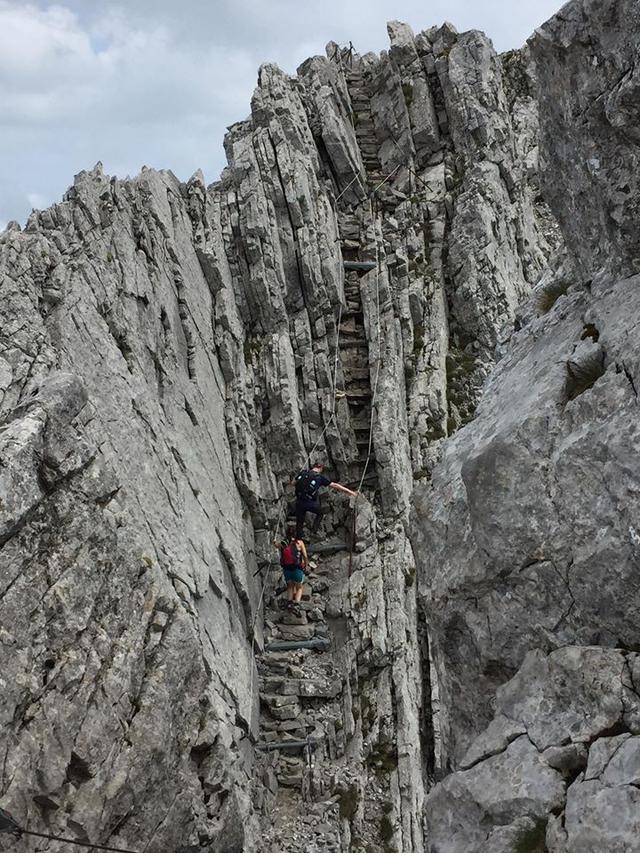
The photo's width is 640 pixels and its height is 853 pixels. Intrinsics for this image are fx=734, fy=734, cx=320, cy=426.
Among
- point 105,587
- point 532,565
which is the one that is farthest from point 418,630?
point 532,565

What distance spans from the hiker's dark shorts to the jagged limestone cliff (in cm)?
129

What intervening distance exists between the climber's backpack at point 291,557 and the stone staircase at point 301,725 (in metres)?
1.87

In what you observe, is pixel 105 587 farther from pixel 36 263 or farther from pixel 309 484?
pixel 309 484

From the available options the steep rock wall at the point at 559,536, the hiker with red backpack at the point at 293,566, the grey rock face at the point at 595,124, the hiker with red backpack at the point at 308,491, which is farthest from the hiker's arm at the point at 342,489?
the grey rock face at the point at 595,124

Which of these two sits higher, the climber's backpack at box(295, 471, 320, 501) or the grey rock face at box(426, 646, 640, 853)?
the climber's backpack at box(295, 471, 320, 501)

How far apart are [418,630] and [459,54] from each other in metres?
30.8

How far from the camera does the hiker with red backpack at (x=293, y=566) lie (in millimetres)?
27328

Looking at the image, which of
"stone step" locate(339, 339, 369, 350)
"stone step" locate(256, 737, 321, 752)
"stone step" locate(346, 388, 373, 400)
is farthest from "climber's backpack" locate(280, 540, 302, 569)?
"stone step" locate(339, 339, 369, 350)

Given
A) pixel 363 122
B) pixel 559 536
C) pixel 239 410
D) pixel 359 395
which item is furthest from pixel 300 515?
pixel 363 122

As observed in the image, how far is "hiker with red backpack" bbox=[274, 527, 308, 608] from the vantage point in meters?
27.3

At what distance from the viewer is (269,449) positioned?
30.7 m

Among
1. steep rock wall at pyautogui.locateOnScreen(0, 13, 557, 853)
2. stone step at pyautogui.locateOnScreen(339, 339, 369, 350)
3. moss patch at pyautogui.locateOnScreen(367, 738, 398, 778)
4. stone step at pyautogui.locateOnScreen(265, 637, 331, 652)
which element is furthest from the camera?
stone step at pyautogui.locateOnScreen(339, 339, 369, 350)

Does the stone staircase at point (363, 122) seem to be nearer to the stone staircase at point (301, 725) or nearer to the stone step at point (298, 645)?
the stone staircase at point (301, 725)

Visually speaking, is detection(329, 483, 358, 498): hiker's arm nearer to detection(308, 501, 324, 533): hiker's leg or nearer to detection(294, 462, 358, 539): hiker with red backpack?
detection(294, 462, 358, 539): hiker with red backpack
